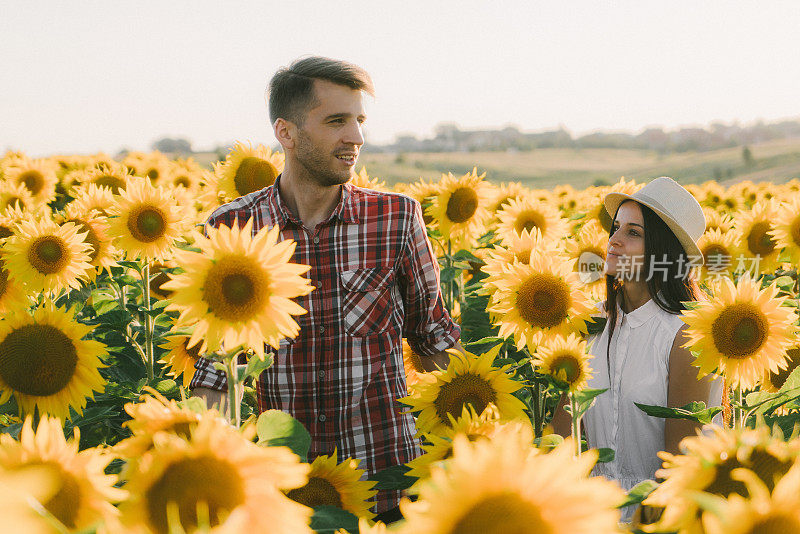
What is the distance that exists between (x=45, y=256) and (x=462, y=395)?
7.55ft

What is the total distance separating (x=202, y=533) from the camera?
0.70 metres

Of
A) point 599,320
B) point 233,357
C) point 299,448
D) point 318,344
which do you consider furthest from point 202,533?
point 599,320

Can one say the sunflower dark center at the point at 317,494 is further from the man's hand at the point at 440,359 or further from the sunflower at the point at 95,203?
the sunflower at the point at 95,203

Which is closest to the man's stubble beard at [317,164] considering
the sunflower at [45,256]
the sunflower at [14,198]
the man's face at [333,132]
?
the man's face at [333,132]

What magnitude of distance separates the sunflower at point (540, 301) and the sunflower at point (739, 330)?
0.44 m

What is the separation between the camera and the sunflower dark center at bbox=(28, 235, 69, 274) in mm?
3361

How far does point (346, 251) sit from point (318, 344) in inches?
15.9

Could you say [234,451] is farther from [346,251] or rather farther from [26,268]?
[26,268]

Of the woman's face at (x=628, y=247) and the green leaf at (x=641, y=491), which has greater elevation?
the woman's face at (x=628, y=247)

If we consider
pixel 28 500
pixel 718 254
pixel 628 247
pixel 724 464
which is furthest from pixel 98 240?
pixel 718 254

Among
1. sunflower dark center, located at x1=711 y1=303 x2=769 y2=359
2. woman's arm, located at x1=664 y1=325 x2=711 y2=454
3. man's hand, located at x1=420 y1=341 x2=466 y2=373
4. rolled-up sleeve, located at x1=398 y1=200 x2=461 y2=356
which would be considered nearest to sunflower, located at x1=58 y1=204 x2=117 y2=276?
rolled-up sleeve, located at x1=398 y1=200 x2=461 y2=356

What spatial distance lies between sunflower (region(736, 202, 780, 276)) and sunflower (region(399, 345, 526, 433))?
417 centimetres

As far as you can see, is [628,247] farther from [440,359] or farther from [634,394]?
[440,359]

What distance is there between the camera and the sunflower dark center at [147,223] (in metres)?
3.84
